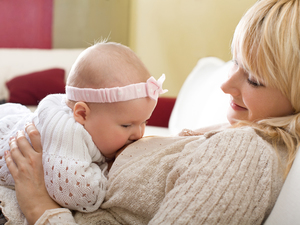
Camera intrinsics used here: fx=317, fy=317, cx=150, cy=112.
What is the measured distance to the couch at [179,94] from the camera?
785mm

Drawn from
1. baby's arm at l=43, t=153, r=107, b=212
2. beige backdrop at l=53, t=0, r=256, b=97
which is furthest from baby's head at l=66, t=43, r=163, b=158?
beige backdrop at l=53, t=0, r=256, b=97

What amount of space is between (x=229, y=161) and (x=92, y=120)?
0.44 m

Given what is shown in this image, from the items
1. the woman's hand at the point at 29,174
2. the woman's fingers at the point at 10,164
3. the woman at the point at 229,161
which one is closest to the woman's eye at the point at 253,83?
the woman at the point at 229,161

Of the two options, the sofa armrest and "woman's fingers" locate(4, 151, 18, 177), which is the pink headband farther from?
the sofa armrest

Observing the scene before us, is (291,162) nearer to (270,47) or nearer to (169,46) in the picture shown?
(270,47)

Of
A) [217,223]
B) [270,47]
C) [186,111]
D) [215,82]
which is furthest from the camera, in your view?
[186,111]

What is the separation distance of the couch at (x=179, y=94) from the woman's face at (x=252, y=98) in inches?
8.0

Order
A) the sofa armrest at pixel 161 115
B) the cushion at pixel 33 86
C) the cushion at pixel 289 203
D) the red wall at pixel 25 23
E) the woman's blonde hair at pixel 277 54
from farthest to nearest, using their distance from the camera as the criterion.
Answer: the red wall at pixel 25 23 < the cushion at pixel 33 86 < the sofa armrest at pixel 161 115 < the woman's blonde hair at pixel 277 54 < the cushion at pixel 289 203

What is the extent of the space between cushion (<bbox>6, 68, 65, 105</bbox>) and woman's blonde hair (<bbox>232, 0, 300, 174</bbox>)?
2518 millimetres

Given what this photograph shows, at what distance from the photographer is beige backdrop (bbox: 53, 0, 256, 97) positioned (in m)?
2.80

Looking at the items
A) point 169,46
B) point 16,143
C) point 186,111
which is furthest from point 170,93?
point 16,143

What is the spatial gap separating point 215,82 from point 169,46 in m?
1.48

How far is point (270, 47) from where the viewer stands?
0.89m

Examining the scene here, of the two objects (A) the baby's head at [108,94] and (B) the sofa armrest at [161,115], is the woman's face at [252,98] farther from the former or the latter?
(B) the sofa armrest at [161,115]
